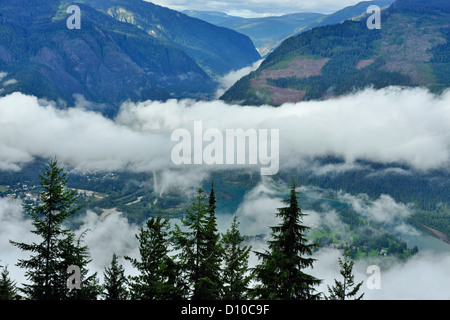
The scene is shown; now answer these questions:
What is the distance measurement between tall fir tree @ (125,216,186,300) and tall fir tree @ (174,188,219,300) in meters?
0.69

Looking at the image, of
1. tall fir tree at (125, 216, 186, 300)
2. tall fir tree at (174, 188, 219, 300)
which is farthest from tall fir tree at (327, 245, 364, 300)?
tall fir tree at (125, 216, 186, 300)

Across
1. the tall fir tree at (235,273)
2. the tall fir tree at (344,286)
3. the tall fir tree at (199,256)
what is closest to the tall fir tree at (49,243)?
the tall fir tree at (199,256)

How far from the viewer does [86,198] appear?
617 feet

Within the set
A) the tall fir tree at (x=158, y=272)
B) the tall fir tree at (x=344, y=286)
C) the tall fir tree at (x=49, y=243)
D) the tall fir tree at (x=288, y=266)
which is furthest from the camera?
the tall fir tree at (x=344, y=286)

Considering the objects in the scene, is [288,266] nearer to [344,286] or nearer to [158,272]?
[158,272]

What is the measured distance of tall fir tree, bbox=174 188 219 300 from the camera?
20.8 metres

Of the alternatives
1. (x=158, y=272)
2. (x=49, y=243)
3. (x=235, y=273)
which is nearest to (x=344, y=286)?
(x=235, y=273)

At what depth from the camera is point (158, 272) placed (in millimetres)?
21875

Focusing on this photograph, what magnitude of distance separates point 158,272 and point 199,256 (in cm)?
257

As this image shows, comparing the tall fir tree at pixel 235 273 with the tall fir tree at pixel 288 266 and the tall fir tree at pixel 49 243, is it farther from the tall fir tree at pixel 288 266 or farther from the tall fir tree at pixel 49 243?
the tall fir tree at pixel 49 243

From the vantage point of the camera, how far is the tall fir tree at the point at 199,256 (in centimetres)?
2075

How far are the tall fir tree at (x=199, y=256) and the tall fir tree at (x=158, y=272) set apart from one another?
0.69m

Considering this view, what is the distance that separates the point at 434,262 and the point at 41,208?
140 meters
